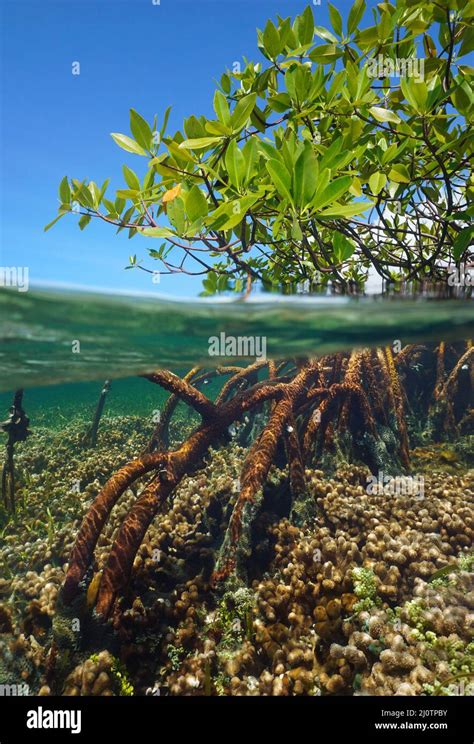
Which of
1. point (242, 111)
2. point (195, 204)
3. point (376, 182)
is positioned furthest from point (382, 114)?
point (195, 204)

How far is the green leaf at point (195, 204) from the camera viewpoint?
2188 mm

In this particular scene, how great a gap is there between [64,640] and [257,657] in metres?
1.88

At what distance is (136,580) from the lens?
417 cm

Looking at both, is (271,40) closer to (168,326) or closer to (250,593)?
(168,326)

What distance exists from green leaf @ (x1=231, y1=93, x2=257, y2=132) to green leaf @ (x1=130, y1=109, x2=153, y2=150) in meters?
0.55

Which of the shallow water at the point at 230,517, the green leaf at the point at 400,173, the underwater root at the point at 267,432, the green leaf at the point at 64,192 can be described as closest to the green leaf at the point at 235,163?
the green leaf at the point at 400,173

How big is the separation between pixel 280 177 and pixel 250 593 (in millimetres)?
3908

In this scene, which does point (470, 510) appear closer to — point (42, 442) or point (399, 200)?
point (399, 200)

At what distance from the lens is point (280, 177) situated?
2061mm

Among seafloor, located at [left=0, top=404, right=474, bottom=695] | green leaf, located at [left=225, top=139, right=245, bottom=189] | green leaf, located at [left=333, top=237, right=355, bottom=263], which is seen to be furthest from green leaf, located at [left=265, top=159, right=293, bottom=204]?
seafloor, located at [left=0, top=404, right=474, bottom=695]

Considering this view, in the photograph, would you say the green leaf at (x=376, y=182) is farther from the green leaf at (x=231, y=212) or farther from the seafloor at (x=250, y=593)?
the seafloor at (x=250, y=593)

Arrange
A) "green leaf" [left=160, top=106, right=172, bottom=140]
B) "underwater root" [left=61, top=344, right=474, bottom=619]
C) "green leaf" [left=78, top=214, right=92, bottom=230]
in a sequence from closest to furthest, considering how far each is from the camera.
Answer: "green leaf" [left=160, top=106, right=172, bottom=140], "green leaf" [left=78, top=214, right=92, bottom=230], "underwater root" [left=61, top=344, right=474, bottom=619]

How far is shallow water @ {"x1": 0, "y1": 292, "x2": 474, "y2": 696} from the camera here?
11.6ft

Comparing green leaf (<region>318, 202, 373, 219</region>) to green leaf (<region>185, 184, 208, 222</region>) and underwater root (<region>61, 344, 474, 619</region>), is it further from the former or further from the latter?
underwater root (<region>61, 344, 474, 619</region>)
